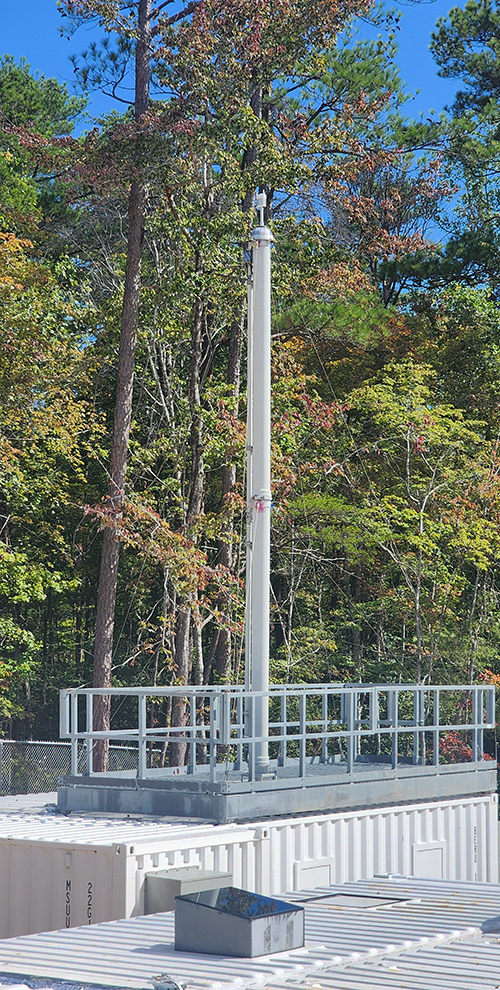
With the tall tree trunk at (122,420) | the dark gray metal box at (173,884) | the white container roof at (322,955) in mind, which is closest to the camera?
the white container roof at (322,955)

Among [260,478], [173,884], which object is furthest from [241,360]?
[173,884]

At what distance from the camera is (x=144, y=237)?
26094mm

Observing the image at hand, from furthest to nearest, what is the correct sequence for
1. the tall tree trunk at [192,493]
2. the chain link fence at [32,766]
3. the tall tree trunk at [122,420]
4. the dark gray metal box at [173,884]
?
the tall tree trunk at [192,493], the tall tree trunk at [122,420], the chain link fence at [32,766], the dark gray metal box at [173,884]

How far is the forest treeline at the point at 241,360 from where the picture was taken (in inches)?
971

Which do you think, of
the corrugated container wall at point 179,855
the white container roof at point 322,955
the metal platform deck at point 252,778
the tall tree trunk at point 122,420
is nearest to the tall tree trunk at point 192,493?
the tall tree trunk at point 122,420

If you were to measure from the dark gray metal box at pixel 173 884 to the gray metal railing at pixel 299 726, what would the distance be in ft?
6.94

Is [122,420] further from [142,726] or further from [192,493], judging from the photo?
[142,726]

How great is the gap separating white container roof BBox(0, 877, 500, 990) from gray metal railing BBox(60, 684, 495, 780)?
3.53 m

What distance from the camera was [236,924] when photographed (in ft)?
23.0

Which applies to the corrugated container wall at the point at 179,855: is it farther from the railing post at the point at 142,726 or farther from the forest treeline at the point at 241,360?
the forest treeline at the point at 241,360

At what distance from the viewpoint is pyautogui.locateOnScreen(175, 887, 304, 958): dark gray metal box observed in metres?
6.95

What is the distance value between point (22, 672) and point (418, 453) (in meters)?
12.0

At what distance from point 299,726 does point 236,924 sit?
24.4 ft

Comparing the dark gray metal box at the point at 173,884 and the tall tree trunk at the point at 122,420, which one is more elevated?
the tall tree trunk at the point at 122,420
